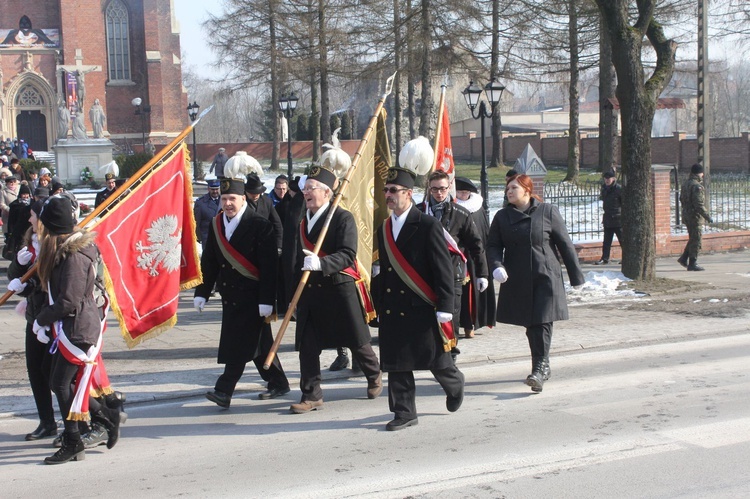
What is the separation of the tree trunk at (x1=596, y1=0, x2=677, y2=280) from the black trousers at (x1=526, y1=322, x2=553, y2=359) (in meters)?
6.40

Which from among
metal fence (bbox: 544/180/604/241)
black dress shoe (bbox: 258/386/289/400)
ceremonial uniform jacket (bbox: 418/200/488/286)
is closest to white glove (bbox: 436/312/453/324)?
ceremonial uniform jacket (bbox: 418/200/488/286)

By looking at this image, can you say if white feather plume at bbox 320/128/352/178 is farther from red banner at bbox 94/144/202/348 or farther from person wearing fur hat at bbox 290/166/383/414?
red banner at bbox 94/144/202/348

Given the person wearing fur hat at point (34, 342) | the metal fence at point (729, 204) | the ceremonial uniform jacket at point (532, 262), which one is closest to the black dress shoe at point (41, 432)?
the person wearing fur hat at point (34, 342)

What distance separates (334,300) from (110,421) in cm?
194

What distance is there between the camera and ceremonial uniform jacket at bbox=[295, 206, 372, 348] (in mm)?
7457

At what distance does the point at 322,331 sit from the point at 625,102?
8186 millimetres

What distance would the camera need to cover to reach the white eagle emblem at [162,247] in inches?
310

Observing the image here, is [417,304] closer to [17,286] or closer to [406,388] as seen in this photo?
[406,388]

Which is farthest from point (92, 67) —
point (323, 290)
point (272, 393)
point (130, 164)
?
point (323, 290)

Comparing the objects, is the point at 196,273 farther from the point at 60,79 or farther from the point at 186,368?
the point at 60,79

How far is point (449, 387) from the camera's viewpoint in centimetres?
700

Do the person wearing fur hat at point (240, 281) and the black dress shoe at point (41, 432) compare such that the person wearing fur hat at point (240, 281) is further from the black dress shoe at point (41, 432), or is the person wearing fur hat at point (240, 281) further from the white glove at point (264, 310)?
the black dress shoe at point (41, 432)

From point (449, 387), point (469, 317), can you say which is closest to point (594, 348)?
point (469, 317)

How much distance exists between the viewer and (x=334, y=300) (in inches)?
294
